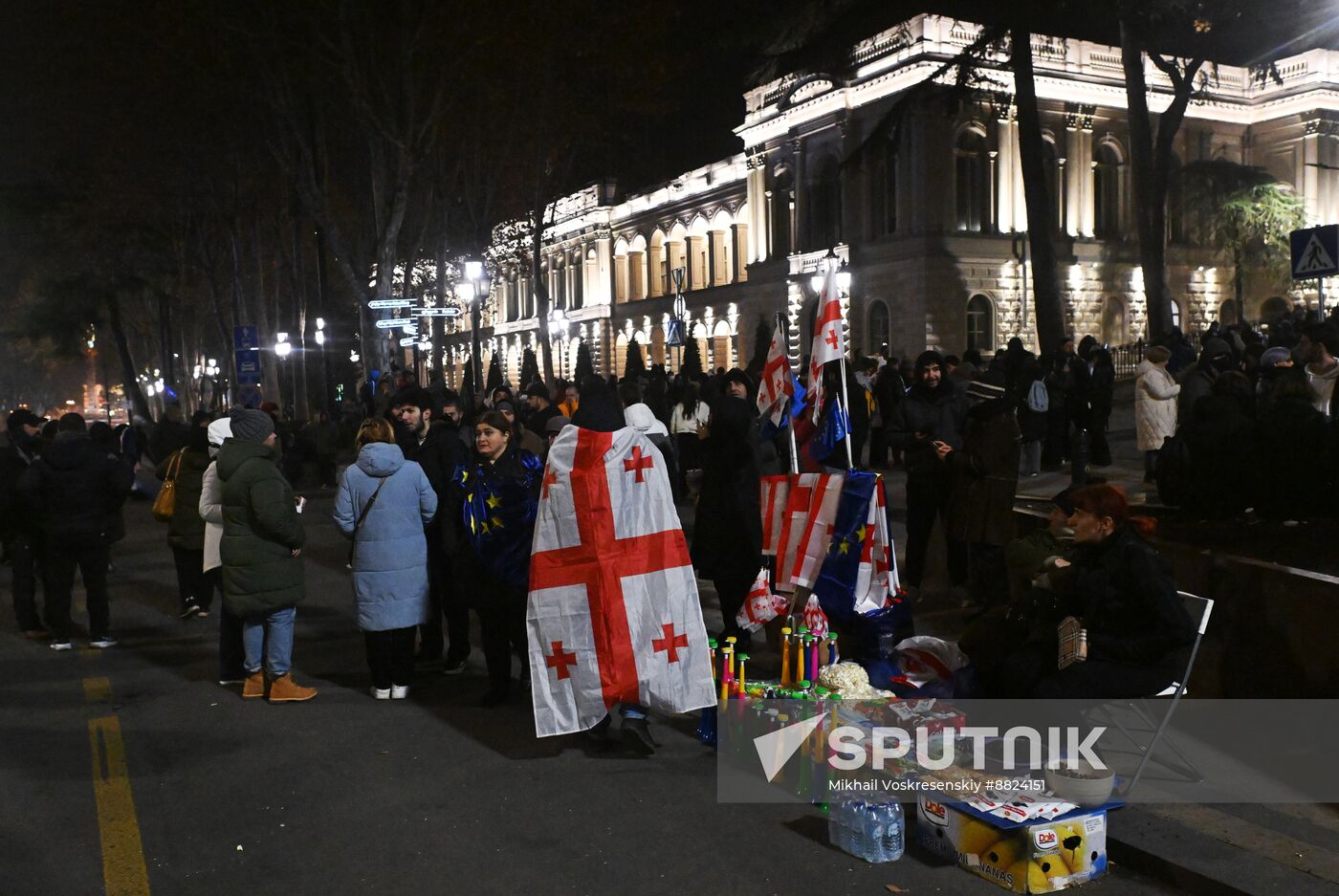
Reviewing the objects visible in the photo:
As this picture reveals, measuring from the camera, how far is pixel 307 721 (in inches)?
273

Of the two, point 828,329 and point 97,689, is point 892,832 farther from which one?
point 97,689

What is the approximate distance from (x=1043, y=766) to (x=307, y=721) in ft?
13.8

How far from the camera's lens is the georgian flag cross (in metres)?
5.94

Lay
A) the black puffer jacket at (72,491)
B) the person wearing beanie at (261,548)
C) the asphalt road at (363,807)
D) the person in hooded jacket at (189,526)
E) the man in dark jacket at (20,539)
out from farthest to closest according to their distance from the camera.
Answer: the person in hooded jacket at (189,526) < the man in dark jacket at (20,539) < the black puffer jacket at (72,491) < the person wearing beanie at (261,548) < the asphalt road at (363,807)

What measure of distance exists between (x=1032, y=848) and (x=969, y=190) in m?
41.7

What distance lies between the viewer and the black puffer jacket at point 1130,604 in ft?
16.6

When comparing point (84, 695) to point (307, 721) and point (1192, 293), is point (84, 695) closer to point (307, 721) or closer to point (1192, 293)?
point (307, 721)

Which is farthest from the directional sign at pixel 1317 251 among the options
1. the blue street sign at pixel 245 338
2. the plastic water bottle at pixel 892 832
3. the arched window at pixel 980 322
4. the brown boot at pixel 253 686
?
the arched window at pixel 980 322

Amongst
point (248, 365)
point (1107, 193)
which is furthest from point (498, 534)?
point (1107, 193)

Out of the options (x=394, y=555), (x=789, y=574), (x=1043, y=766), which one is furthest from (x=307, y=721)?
(x=1043, y=766)

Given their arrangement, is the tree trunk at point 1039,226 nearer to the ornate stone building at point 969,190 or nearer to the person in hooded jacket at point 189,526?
the ornate stone building at point 969,190

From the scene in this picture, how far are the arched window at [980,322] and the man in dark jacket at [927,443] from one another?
114ft

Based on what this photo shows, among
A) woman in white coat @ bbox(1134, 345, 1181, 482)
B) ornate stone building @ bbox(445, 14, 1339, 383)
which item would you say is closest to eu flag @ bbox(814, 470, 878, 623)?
woman in white coat @ bbox(1134, 345, 1181, 482)

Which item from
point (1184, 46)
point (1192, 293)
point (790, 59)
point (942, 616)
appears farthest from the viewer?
point (1192, 293)
